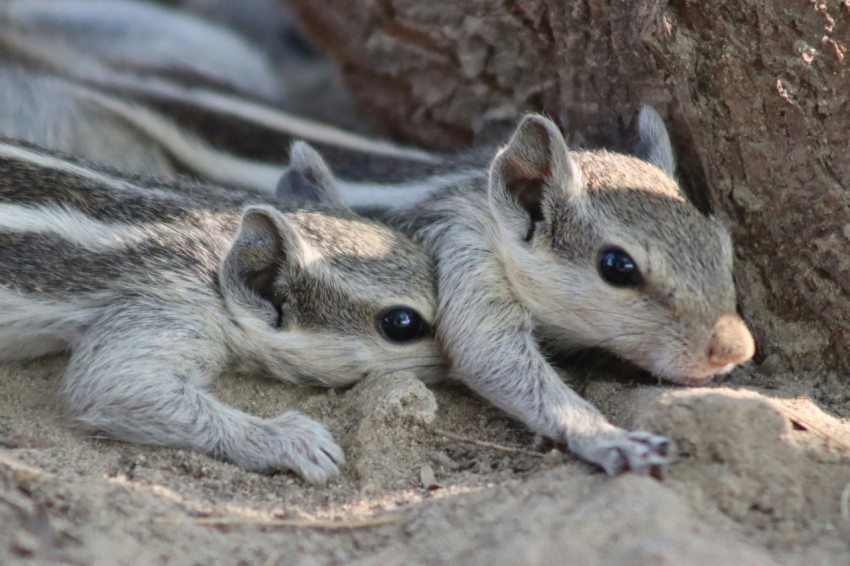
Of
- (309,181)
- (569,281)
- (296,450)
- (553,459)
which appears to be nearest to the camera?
(553,459)

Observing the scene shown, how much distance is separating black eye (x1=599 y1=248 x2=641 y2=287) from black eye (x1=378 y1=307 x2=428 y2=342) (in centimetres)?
91

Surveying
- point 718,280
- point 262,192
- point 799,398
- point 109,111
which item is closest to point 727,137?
point 718,280

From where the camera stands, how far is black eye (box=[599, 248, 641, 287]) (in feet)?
14.4

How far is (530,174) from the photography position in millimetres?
4754

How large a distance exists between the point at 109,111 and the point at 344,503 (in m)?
3.86

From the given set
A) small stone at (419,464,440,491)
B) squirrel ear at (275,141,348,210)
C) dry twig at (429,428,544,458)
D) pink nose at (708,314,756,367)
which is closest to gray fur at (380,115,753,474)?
pink nose at (708,314,756,367)

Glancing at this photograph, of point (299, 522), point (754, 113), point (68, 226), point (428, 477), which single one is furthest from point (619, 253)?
point (68, 226)

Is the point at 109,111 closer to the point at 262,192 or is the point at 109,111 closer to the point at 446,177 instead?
the point at 262,192

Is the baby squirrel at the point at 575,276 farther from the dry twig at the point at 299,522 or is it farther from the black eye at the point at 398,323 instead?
the dry twig at the point at 299,522

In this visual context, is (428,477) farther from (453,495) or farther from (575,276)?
(575,276)

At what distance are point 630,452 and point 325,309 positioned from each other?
1630 millimetres

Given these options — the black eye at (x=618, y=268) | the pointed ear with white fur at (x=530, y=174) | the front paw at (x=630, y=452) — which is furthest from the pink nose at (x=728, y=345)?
the pointed ear with white fur at (x=530, y=174)

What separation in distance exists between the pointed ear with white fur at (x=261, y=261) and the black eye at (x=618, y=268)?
1346 mm

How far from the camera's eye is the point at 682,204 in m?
4.55
